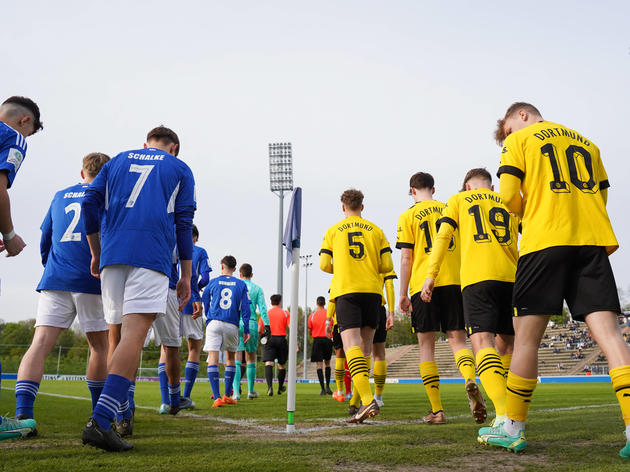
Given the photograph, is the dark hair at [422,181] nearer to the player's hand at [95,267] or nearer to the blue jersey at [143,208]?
the blue jersey at [143,208]

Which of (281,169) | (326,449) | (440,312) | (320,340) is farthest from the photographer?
(281,169)

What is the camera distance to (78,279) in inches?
178

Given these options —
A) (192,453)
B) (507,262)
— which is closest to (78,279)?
(192,453)

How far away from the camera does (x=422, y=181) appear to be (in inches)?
242

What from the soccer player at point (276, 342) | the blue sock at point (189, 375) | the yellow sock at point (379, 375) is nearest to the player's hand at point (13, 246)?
the yellow sock at point (379, 375)

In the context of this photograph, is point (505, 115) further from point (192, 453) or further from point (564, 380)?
point (564, 380)

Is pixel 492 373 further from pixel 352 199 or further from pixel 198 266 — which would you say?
pixel 198 266

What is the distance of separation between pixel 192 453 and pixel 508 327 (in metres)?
2.89

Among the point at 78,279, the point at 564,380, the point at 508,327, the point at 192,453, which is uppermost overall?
the point at 78,279

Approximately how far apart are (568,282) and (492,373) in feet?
4.27

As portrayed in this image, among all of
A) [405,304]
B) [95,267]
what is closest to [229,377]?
[405,304]

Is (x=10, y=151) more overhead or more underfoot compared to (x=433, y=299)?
more overhead

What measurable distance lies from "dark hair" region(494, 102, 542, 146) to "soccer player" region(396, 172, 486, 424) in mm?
1362

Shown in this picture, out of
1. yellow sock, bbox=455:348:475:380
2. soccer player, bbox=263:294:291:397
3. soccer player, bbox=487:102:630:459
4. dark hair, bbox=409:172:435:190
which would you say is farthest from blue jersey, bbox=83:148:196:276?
soccer player, bbox=263:294:291:397
